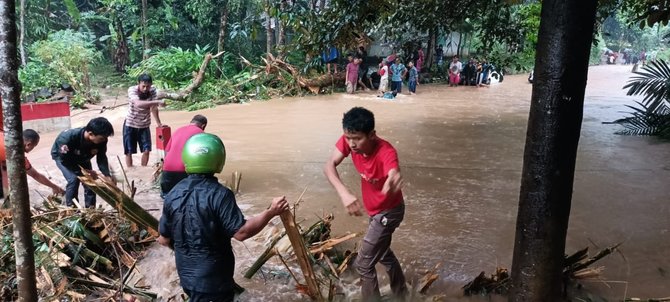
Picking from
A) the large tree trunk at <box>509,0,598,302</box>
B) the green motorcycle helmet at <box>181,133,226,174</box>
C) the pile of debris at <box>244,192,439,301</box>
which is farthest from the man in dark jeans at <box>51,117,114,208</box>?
the large tree trunk at <box>509,0,598,302</box>

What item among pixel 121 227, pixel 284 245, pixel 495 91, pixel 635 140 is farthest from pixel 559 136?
pixel 495 91

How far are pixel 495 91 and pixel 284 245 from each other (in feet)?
56.2

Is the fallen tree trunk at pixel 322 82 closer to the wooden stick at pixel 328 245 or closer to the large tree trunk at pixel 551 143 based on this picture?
the wooden stick at pixel 328 245

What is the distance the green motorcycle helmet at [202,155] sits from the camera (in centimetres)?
257

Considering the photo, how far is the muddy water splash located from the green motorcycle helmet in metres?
1.87

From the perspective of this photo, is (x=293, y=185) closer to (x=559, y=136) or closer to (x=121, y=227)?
(x=121, y=227)

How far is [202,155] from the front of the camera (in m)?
2.56

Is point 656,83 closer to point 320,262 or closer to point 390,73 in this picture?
point 320,262

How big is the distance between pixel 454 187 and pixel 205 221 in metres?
5.14

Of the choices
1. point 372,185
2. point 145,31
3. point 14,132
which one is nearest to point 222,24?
point 145,31

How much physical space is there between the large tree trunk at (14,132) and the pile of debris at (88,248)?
1425 mm

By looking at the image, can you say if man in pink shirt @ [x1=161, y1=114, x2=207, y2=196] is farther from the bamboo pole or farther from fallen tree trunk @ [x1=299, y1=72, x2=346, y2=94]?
fallen tree trunk @ [x1=299, y1=72, x2=346, y2=94]

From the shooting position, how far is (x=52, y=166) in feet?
25.5

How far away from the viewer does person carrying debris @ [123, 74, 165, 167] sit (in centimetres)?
736
